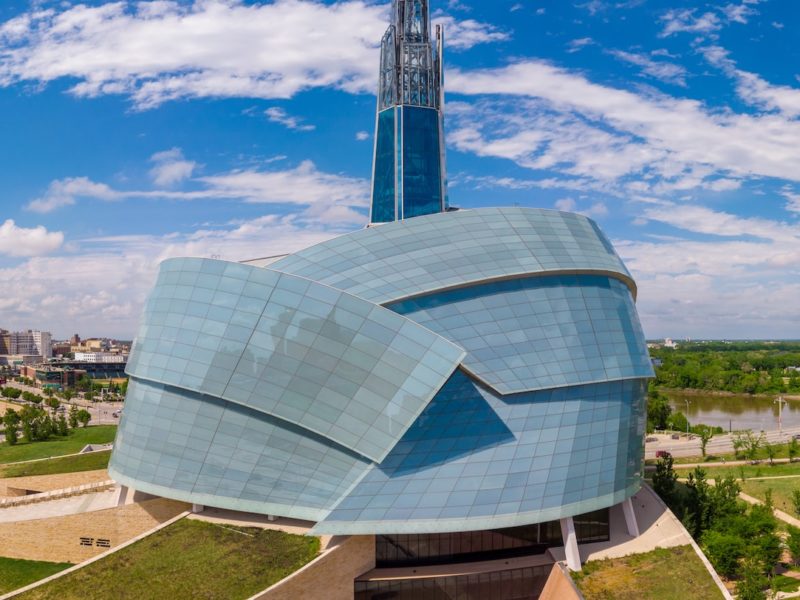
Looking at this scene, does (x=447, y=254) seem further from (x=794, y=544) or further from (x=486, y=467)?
(x=794, y=544)

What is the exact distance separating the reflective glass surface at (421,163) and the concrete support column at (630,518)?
150ft

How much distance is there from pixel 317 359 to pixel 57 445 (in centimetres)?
5536

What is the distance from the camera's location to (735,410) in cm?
11306

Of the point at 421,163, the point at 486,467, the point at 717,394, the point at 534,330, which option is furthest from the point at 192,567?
the point at 717,394

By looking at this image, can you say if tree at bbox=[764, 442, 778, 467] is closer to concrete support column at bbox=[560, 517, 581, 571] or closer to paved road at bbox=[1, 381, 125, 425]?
concrete support column at bbox=[560, 517, 581, 571]

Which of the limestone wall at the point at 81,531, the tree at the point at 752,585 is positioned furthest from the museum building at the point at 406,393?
the tree at the point at 752,585

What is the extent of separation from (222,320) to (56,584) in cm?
1147

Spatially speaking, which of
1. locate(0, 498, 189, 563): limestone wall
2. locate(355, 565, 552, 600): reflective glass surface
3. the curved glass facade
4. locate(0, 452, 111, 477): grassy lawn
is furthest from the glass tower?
locate(355, 565, 552, 600): reflective glass surface

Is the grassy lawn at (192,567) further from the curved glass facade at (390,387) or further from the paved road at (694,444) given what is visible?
the paved road at (694,444)

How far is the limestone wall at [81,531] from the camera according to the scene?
108 feet

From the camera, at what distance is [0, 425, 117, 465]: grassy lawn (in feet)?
216

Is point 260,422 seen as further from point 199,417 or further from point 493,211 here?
point 493,211

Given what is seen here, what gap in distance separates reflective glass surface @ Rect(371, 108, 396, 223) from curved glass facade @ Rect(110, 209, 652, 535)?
43.7m

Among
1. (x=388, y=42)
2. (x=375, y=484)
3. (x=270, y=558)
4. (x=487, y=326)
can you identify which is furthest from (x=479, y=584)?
(x=388, y=42)
